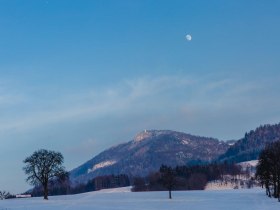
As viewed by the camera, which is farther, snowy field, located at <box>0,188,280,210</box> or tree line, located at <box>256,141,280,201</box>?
tree line, located at <box>256,141,280,201</box>

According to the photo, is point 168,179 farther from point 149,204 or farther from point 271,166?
point 149,204

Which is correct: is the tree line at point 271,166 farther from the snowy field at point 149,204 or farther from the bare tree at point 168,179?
the bare tree at point 168,179

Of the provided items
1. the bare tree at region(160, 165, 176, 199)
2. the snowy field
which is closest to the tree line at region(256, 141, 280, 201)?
the snowy field

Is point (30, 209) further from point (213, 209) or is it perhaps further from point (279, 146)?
point (279, 146)

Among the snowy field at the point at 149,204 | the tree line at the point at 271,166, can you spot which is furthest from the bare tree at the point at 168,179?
the tree line at the point at 271,166

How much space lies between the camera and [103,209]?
72875 millimetres

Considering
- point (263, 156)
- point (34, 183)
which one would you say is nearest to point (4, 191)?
point (34, 183)

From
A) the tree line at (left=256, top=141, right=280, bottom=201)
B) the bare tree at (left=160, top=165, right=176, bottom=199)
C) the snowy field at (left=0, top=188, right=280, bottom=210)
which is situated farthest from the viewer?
the bare tree at (left=160, top=165, right=176, bottom=199)

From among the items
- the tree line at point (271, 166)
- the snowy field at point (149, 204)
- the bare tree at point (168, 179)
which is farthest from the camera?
the bare tree at point (168, 179)

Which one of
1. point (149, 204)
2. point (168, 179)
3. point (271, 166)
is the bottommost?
point (149, 204)

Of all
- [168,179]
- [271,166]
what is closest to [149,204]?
[271,166]

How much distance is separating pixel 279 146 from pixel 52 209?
172 ft

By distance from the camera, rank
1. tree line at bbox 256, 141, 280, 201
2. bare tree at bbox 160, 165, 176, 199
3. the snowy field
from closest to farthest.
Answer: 1. the snowy field
2. tree line at bbox 256, 141, 280, 201
3. bare tree at bbox 160, 165, 176, 199

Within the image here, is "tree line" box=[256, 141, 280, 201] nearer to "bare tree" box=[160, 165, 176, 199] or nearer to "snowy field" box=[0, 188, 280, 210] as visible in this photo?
"snowy field" box=[0, 188, 280, 210]
